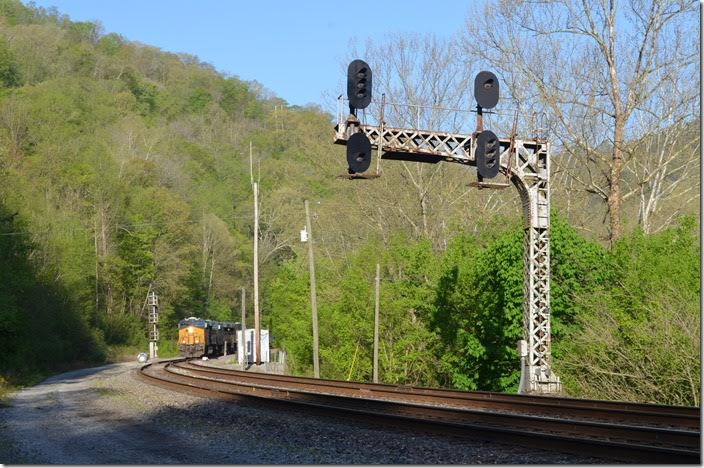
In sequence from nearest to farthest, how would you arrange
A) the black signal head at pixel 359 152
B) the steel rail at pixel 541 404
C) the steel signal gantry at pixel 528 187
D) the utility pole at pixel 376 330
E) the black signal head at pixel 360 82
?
1. the steel rail at pixel 541 404
2. the black signal head at pixel 360 82
3. the black signal head at pixel 359 152
4. the steel signal gantry at pixel 528 187
5. the utility pole at pixel 376 330

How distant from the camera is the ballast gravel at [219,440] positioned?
1210cm

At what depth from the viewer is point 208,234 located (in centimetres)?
9531

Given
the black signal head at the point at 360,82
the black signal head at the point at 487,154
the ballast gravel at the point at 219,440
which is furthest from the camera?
the black signal head at the point at 487,154

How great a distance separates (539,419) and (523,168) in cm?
1032

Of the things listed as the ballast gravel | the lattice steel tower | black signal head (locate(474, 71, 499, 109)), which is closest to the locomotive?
the lattice steel tower

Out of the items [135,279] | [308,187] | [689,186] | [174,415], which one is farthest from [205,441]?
[135,279]

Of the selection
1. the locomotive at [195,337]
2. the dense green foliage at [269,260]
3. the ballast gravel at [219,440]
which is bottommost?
the locomotive at [195,337]

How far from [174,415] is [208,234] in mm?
77606

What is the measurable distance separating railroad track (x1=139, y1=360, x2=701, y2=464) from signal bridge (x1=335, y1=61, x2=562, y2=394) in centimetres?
267

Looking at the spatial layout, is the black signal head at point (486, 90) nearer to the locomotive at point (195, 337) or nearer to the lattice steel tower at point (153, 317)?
the locomotive at point (195, 337)

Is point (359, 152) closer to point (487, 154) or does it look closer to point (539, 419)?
point (487, 154)

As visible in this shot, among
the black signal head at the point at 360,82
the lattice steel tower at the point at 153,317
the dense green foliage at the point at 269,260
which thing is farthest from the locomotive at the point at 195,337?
the black signal head at the point at 360,82

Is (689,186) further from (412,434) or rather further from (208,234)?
(208,234)

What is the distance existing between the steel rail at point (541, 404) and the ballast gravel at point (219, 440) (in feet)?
9.75
